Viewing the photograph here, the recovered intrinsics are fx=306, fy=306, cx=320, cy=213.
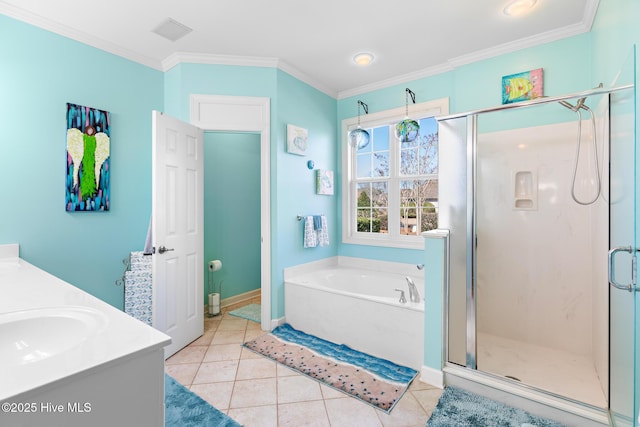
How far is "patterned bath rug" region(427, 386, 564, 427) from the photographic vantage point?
1.66 metres

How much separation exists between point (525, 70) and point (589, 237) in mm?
1445

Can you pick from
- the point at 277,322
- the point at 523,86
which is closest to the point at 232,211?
the point at 277,322

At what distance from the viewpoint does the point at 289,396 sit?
1930 millimetres

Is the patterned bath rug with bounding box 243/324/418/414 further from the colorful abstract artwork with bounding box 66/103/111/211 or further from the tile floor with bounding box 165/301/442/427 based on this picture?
the colorful abstract artwork with bounding box 66/103/111/211

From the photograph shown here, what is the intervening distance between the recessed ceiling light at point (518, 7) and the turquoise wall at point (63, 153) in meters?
3.02

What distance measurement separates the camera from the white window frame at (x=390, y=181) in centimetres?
316

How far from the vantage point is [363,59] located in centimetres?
289

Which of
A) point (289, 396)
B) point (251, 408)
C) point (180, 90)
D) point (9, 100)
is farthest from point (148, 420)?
point (180, 90)

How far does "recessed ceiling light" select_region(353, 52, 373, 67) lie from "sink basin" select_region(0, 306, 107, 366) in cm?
279

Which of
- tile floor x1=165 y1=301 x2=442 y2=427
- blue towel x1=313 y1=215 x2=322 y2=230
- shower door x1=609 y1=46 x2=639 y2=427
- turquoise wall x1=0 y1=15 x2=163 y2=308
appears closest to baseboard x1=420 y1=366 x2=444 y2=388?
tile floor x1=165 y1=301 x2=442 y2=427

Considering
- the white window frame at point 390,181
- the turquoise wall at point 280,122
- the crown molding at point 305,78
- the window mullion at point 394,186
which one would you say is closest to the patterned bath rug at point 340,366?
the turquoise wall at point 280,122

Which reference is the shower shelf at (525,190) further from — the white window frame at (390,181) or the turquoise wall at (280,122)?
the turquoise wall at (280,122)

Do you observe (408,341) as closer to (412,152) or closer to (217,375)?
(217,375)

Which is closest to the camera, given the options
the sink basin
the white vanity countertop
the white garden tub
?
the white vanity countertop
